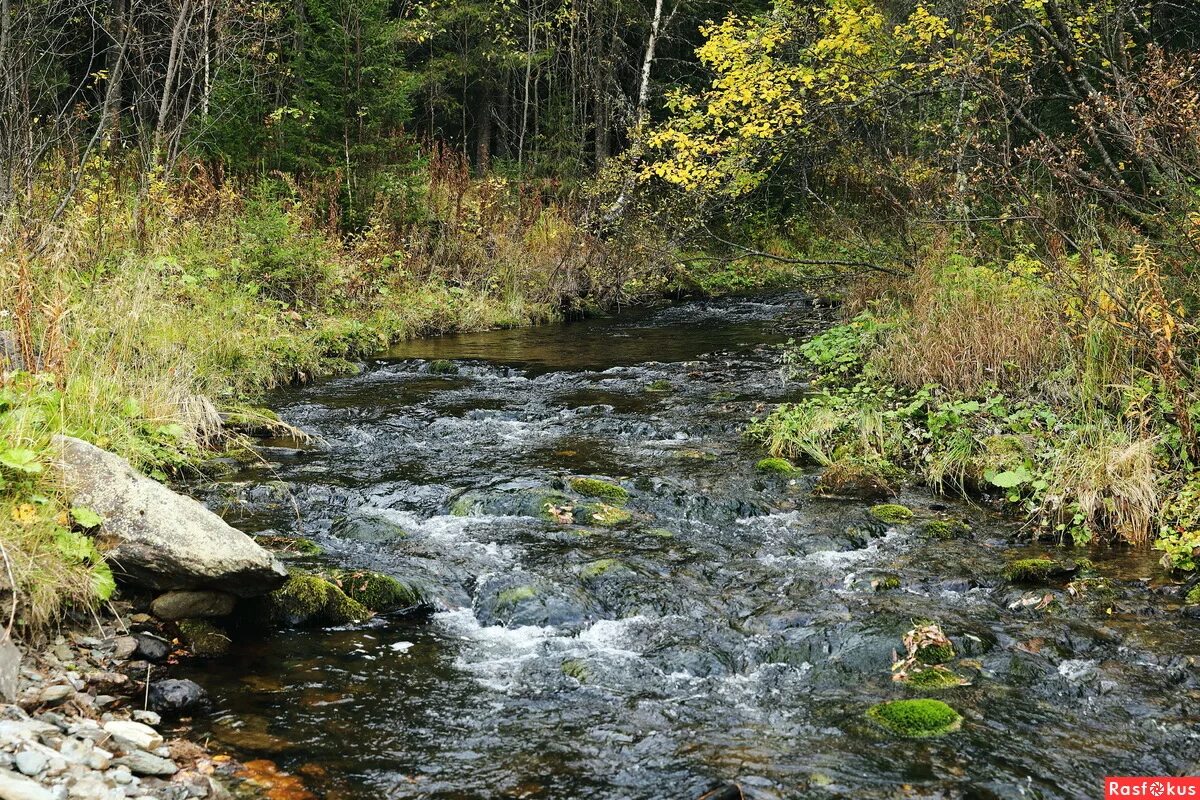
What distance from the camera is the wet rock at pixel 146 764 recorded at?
125 inches

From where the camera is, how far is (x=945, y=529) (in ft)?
21.0

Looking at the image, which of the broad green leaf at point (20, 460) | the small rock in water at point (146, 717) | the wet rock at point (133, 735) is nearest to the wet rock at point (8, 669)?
the wet rock at point (133, 735)

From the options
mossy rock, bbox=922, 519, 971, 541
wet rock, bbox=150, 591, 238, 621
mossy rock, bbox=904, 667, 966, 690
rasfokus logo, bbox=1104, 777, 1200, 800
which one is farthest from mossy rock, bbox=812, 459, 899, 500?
wet rock, bbox=150, 591, 238, 621

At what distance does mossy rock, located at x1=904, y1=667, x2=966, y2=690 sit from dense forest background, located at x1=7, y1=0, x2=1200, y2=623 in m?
2.22

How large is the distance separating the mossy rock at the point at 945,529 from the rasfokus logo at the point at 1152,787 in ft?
9.20

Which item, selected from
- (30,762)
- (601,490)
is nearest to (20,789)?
(30,762)

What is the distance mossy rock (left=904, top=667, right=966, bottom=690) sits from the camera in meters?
4.32

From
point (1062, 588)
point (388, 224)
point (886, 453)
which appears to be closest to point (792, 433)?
point (886, 453)

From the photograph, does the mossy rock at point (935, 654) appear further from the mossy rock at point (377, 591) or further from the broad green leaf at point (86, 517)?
the broad green leaf at point (86, 517)

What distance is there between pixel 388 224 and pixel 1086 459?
12292 mm

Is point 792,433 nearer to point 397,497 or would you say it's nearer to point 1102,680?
point 397,497

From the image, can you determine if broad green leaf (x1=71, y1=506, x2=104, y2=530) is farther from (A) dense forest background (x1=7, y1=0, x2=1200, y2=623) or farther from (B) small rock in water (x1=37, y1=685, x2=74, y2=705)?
(B) small rock in water (x1=37, y1=685, x2=74, y2=705)

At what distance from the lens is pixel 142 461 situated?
659cm

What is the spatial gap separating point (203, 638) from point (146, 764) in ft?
4.07
